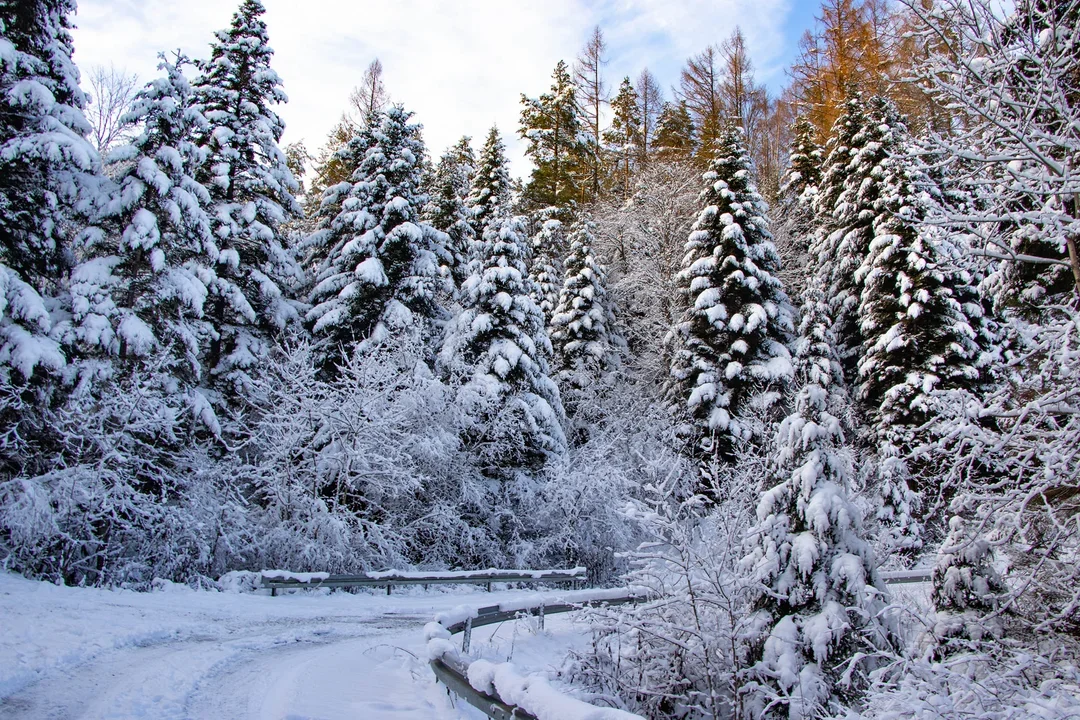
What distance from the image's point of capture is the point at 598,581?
2234 cm

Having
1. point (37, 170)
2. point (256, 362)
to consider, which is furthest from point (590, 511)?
point (37, 170)

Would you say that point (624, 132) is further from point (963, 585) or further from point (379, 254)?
point (963, 585)

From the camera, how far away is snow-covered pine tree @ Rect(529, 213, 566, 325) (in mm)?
30734

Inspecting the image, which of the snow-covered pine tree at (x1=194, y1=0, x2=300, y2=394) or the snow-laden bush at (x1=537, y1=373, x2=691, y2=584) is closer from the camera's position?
the snow-covered pine tree at (x1=194, y1=0, x2=300, y2=394)

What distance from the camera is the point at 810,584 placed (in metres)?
7.40

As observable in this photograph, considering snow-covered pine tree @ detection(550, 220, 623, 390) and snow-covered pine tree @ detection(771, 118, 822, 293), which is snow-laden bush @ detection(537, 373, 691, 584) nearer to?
snow-covered pine tree @ detection(550, 220, 623, 390)

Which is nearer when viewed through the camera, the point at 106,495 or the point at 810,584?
the point at 810,584

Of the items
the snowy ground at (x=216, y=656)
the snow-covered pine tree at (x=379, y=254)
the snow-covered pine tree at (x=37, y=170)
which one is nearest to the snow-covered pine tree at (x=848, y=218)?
the snow-covered pine tree at (x=379, y=254)

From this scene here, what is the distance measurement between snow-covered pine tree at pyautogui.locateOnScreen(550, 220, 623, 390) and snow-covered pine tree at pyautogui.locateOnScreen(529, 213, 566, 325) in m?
0.91

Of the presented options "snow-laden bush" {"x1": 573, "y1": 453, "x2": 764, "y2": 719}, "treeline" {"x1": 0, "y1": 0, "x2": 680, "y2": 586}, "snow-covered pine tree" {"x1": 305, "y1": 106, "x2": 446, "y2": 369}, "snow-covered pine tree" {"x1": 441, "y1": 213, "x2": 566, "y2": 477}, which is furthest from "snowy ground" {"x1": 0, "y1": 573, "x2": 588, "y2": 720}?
"snow-covered pine tree" {"x1": 305, "y1": 106, "x2": 446, "y2": 369}

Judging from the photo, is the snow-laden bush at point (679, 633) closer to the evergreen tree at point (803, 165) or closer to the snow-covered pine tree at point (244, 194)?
the snow-covered pine tree at point (244, 194)

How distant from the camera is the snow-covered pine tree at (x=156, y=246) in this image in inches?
621

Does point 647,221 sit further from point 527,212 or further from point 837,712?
point 837,712

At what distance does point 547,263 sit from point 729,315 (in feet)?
33.3
